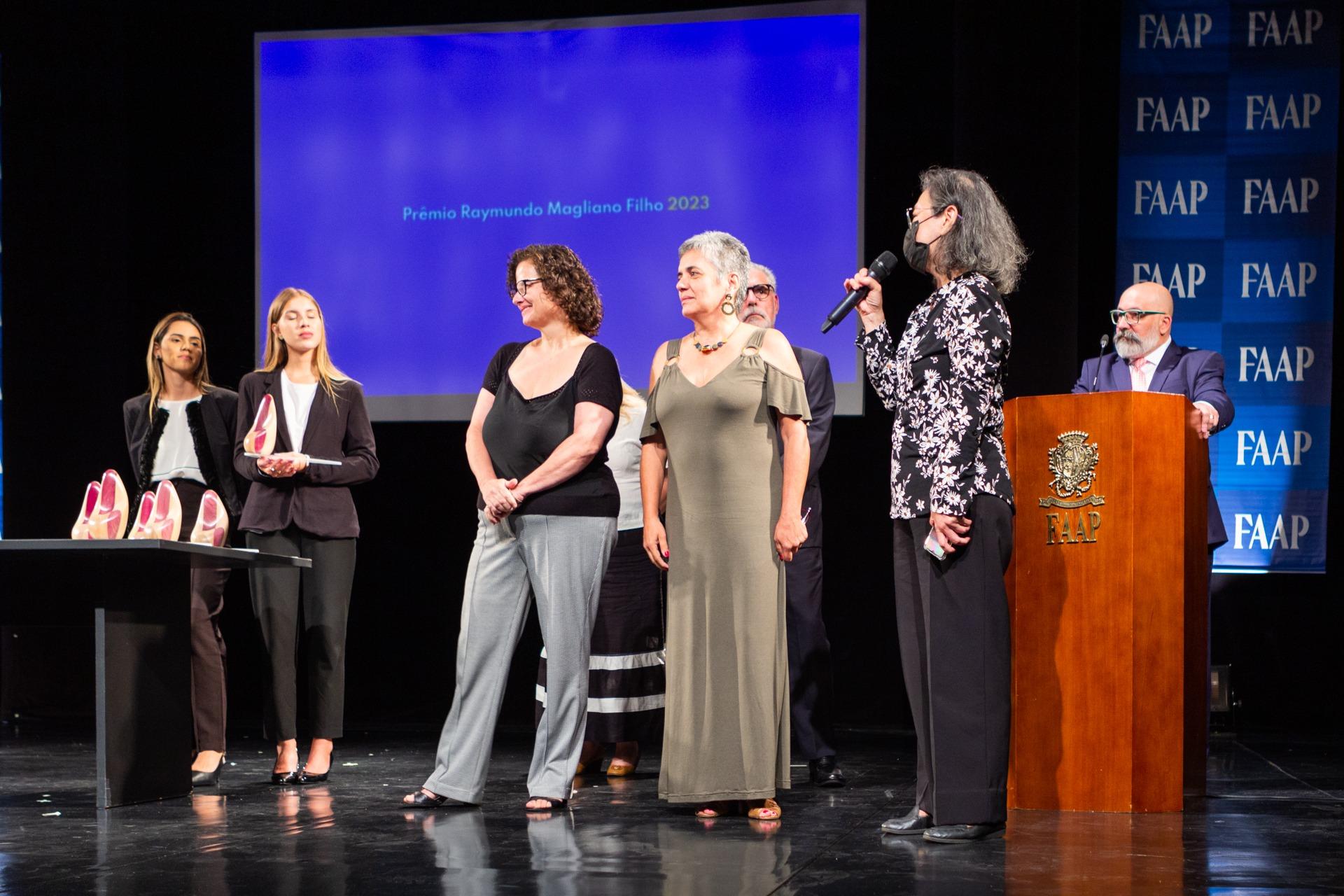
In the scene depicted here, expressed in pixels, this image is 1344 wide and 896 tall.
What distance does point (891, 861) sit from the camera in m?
3.04

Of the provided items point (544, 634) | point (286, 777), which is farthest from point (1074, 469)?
point (286, 777)

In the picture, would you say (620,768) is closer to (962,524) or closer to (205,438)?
(205,438)

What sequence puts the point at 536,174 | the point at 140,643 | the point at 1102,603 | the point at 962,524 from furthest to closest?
1. the point at 536,174
2. the point at 140,643
3. the point at 1102,603
4. the point at 962,524

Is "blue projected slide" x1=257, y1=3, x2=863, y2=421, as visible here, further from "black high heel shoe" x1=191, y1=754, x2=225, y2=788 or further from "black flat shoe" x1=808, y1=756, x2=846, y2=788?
"black high heel shoe" x1=191, y1=754, x2=225, y2=788

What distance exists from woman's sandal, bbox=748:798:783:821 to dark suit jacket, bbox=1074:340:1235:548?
186 centimetres

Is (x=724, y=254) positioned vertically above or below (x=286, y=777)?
above

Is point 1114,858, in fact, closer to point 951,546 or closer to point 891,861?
point 891,861

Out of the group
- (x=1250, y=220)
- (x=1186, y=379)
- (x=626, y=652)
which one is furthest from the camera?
(x=1250, y=220)

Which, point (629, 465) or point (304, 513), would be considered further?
point (629, 465)

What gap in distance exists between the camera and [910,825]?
3.40m

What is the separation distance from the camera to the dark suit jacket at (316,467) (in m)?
4.54

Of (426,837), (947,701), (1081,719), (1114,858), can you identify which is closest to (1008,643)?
(947,701)

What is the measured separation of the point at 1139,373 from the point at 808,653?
5.05 ft

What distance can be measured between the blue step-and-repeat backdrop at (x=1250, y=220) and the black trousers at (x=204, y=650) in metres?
4.02
